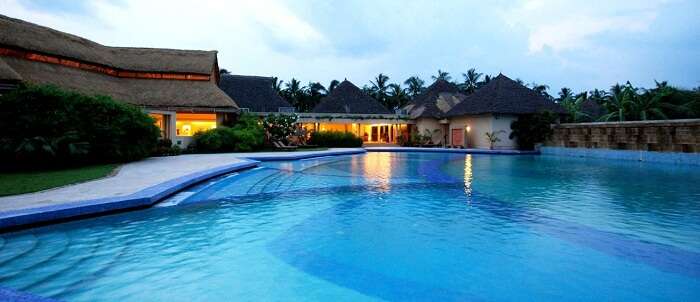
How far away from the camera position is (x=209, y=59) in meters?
25.5

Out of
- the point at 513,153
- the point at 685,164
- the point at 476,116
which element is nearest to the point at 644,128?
the point at 685,164

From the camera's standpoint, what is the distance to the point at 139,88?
21.8 meters

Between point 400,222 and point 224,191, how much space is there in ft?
15.0

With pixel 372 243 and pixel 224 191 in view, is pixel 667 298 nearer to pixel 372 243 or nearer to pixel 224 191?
pixel 372 243

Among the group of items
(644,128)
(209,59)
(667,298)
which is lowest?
(667,298)

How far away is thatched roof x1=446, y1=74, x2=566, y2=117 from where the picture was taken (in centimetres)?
2594

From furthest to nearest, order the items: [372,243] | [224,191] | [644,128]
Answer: [644,128]
[224,191]
[372,243]

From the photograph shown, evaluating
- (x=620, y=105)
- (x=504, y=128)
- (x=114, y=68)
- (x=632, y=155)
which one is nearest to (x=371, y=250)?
(x=632, y=155)

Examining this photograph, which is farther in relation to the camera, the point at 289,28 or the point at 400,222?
the point at 289,28

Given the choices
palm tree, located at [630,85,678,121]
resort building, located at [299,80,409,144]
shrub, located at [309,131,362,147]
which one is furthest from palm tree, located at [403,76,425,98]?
palm tree, located at [630,85,678,121]

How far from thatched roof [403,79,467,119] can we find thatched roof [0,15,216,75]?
55.3 ft

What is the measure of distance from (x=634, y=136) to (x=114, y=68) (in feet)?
89.2

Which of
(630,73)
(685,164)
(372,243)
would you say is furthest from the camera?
(630,73)

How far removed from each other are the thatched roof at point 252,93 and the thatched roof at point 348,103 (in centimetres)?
376
